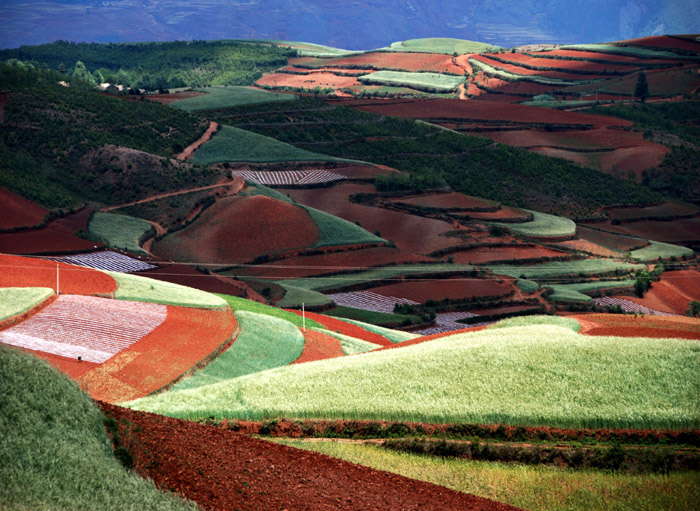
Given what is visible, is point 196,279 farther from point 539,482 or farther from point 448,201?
point 539,482

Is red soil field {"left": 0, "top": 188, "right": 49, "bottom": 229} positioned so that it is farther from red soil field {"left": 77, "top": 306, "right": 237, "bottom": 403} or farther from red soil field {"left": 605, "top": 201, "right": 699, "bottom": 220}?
red soil field {"left": 605, "top": 201, "right": 699, "bottom": 220}

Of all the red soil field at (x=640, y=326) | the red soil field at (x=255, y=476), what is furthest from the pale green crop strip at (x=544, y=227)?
the red soil field at (x=255, y=476)

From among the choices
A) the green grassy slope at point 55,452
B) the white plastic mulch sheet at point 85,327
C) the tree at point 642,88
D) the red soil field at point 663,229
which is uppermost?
the tree at point 642,88

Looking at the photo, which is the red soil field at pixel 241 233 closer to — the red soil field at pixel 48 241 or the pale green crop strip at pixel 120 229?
the pale green crop strip at pixel 120 229

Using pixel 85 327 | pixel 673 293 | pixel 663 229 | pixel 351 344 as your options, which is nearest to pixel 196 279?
pixel 351 344

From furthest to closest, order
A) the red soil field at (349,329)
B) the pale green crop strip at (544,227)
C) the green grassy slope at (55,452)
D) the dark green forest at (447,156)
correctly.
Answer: the dark green forest at (447,156), the pale green crop strip at (544,227), the red soil field at (349,329), the green grassy slope at (55,452)

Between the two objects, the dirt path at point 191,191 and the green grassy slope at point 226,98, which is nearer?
the dirt path at point 191,191
